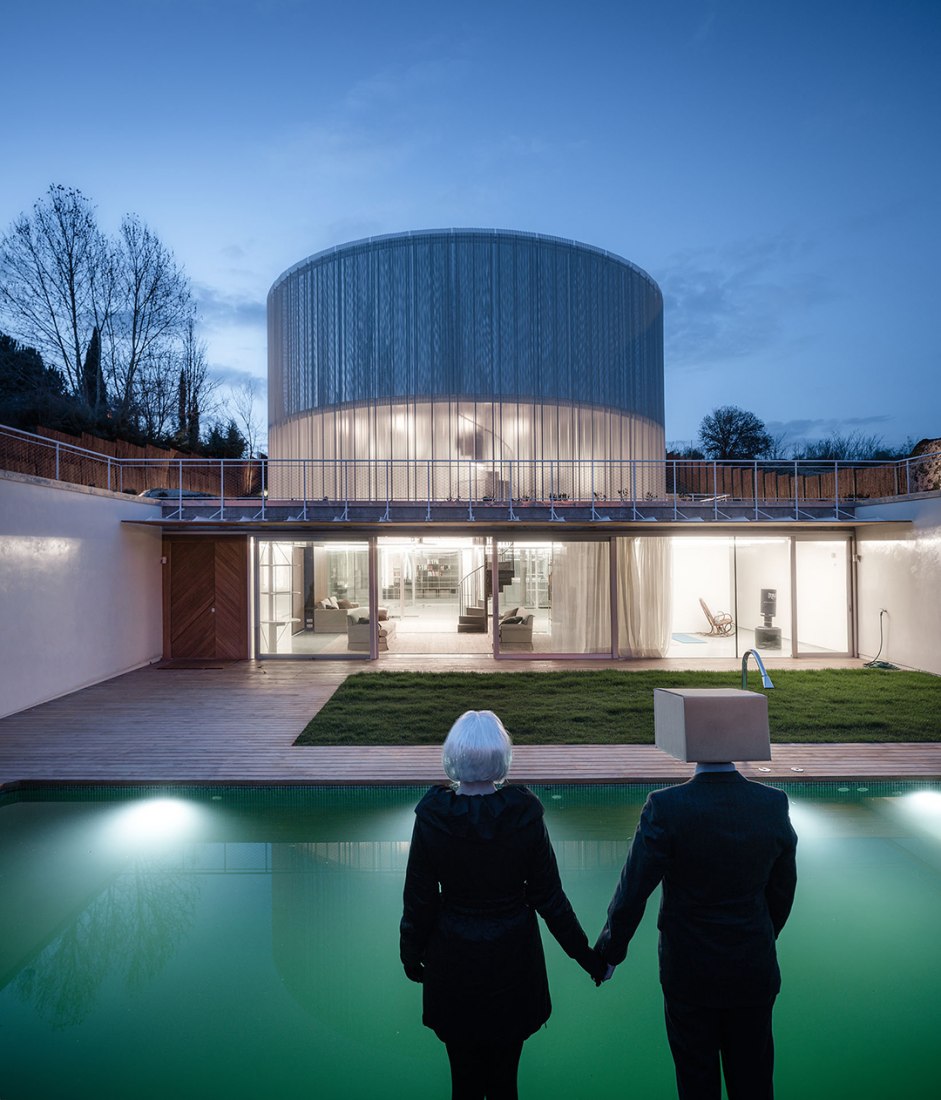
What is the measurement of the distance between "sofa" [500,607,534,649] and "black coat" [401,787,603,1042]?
37.3 feet

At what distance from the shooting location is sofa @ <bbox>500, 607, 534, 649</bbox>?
1328cm

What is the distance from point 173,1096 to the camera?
2881mm

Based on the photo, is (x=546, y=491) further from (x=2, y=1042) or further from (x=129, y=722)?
(x=2, y=1042)

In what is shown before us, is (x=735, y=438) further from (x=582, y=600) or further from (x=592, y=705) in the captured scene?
(x=592, y=705)

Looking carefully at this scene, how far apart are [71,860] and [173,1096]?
2893 mm

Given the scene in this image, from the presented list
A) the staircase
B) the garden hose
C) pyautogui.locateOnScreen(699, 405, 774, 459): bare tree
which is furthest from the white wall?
pyautogui.locateOnScreen(699, 405, 774, 459): bare tree

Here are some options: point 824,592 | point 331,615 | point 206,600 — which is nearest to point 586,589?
point 824,592

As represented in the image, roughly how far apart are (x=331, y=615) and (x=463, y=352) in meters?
10.1

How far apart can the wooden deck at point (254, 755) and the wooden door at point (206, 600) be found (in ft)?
12.7

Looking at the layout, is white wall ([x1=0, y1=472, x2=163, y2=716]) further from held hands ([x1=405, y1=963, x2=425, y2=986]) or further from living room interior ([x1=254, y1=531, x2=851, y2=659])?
held hands ([x1=405, y1=963, x2=425, y2=986])

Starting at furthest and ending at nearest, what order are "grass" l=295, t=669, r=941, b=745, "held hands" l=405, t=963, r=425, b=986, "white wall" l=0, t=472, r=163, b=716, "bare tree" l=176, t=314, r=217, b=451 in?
"bare tree" l=176, t=314, r=217, b=451 < "white wall" l=0, t=472, r=163, b=716 < "grass" l=295, t=669, r=941, b=745 < "held hands" l=405, t=963, r=425, b=986

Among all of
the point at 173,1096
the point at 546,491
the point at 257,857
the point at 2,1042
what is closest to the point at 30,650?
the point at 257,857

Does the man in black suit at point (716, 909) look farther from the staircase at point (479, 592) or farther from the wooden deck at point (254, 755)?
the staircase at point (479, 592)

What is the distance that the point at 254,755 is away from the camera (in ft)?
22.9
